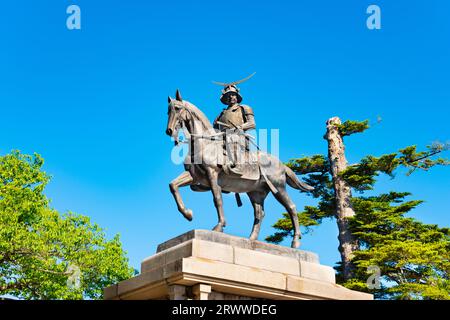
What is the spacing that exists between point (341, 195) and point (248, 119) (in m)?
15.5

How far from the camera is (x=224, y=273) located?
862 centimetres

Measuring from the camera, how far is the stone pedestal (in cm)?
848

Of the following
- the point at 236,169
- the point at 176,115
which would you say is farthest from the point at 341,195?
the point at 176,115

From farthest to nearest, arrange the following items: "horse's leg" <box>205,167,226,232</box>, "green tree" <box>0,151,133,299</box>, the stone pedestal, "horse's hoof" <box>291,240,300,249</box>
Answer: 1. "green tree" <box>0,151,133,299</box>
2. "horse's hoof" <box>291,240,300,249</box>
3. "horse's leg" <box>205,167,226,232</box>
4. the stone pedestal

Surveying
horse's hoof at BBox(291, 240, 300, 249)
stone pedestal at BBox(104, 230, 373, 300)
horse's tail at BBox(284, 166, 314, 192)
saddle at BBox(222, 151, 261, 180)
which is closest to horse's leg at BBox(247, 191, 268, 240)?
saddle at BBox(222, 151, 261, 180)

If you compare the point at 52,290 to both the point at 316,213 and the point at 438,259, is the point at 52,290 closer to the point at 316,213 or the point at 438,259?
the point at 316,213

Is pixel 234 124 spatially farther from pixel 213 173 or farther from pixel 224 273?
pixel 224 273

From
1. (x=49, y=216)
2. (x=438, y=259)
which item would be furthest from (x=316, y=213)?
(x=49, y=216)

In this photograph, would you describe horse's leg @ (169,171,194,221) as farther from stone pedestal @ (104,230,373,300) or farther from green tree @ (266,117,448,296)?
green tree @ (266,117,448,296)

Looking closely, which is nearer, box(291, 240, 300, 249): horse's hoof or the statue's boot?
the statue's boot

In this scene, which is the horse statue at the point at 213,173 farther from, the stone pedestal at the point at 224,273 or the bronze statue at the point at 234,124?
the stone pedestal at the point at 224,273

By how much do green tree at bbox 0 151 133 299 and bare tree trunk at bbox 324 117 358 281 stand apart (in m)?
9.12
